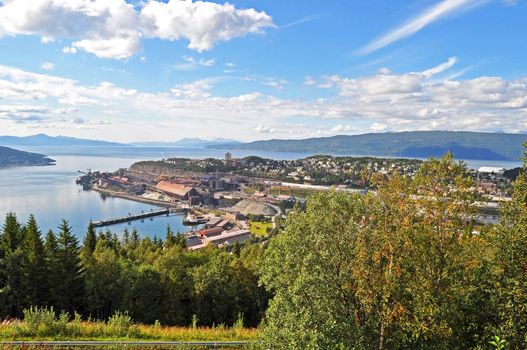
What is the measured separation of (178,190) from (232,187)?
16.3 m

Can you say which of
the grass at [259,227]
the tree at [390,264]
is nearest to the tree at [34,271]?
the tree at [390,264]

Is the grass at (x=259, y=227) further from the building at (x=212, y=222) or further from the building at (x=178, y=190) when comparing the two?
the building at (x=178, y=190)

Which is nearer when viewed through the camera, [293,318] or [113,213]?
[293,318]

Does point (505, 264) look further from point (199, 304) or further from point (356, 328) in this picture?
point (199, 304)

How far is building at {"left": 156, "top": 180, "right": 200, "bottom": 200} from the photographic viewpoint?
79756 mm

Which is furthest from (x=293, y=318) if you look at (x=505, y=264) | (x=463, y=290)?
→ (x=505, y=264)

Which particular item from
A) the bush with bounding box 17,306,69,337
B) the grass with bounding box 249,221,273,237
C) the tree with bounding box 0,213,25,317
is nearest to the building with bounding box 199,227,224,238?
the grass with bounding box 249,221,273,237

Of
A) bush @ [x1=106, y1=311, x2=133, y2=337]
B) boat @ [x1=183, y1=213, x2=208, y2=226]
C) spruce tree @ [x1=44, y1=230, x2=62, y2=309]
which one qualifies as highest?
bush @ [x1=106, y1=311, x2=133, y2=337]

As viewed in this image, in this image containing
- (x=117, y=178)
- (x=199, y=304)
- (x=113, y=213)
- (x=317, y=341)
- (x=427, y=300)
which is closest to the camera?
(x=317, y=341)

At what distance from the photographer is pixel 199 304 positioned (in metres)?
15.3

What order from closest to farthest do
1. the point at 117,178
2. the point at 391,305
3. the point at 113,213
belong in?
the point at 391,305 → the point at 113,213 → the point at 117,178

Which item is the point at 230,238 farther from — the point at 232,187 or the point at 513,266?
the point at 232,187

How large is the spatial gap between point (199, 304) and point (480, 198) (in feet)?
39.4

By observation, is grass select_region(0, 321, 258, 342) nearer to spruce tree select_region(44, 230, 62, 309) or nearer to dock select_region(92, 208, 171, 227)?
spruce tree select_region(44, 230, 62, 309)
